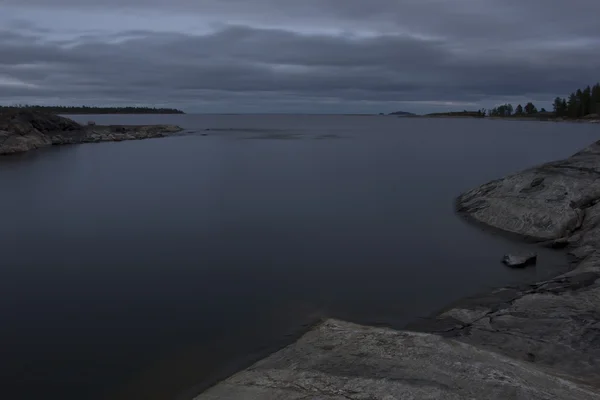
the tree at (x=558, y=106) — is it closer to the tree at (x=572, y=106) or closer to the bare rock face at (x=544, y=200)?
the tree at (x=572, y=106)

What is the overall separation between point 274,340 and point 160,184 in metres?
28.4

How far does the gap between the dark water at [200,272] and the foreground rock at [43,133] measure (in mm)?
34432

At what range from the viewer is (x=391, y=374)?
804 centimetres

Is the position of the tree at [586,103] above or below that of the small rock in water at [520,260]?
above

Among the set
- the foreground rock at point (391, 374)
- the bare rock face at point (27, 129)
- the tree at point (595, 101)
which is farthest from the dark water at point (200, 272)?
the tree at point (595, 101)

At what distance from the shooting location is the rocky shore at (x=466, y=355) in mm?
7613

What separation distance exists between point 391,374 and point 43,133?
81.9 m

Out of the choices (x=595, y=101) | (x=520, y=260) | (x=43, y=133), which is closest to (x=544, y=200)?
(x=520, y=260)

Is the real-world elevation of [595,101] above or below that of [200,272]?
above

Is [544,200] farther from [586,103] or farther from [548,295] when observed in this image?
[586,103]

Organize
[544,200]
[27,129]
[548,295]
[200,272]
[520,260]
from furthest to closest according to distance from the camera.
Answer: [27,129] < [544,200] < [520,260] < [200,272] < [548,295]

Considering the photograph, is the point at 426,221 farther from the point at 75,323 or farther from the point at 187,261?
the point at 75,323

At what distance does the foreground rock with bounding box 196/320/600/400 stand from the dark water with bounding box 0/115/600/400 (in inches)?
67.6

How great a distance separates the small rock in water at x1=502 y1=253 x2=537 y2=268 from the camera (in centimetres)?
1672
